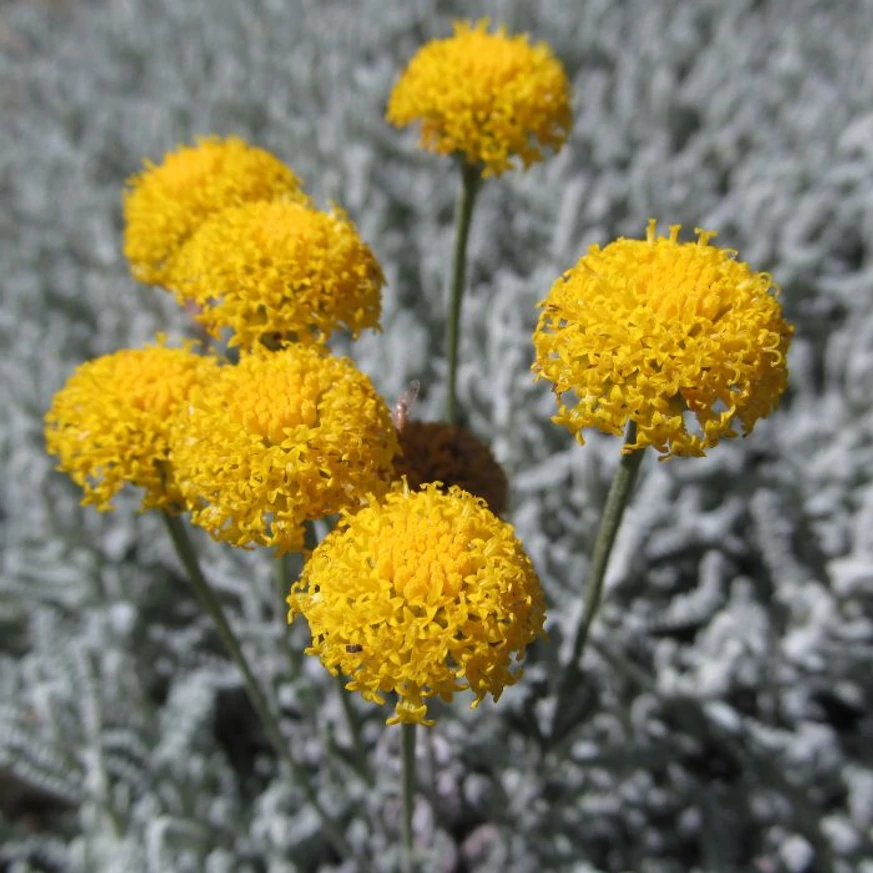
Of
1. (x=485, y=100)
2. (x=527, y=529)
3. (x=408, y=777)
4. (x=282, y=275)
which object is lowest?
(x=408, y=777)

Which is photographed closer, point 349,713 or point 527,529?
point 349,713

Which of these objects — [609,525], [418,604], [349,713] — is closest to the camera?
[418,604]

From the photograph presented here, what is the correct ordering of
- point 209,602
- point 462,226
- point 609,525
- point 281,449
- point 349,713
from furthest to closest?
point 462,226
point 349,713
point 209,602
point 609,525
point 281,449

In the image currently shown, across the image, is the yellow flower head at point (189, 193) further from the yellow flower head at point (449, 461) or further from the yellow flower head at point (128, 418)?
the yellow flower head at point (449, 461)

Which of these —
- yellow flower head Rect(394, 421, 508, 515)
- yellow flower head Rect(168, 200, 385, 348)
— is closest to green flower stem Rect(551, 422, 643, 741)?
yellow flower head Rect(394, 421, 508, 515)

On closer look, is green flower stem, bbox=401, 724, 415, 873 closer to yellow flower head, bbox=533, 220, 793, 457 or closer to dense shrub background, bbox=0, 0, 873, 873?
dense shrub background, bbox=0, 0, 873, 873

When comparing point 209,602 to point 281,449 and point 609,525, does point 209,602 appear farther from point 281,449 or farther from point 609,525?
point 609,525

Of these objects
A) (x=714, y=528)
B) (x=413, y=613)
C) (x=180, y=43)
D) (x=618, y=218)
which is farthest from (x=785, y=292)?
(x=180, y=43)

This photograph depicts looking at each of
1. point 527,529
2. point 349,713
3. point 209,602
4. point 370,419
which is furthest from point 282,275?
point 527,529
